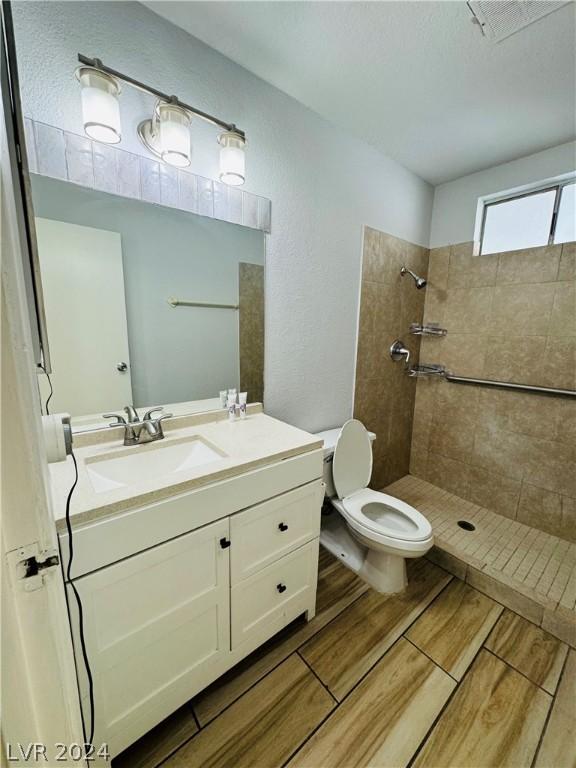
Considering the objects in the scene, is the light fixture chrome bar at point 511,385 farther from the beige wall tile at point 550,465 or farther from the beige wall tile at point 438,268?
the beige wall tile at point 438,268

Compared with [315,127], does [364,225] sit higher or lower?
lower

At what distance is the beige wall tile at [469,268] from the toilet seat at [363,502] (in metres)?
1.42

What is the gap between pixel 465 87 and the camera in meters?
1.41

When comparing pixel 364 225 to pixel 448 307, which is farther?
pixel 448 307

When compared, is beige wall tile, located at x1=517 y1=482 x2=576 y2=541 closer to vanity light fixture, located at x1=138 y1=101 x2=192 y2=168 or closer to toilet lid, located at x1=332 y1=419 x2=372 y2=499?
toilet lid, located at x1=332 y1=419 x2=372 y2=499

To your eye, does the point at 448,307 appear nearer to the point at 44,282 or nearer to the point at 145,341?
the point at 145,341

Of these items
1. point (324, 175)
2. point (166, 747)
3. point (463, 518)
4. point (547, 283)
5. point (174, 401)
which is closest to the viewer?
point (166, 747)

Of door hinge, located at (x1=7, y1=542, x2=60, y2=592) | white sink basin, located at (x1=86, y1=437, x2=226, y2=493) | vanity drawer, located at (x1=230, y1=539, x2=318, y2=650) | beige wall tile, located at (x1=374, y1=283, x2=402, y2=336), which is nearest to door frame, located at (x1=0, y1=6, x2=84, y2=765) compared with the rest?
door hinge, located at (x1=7, y1=542, x2=60, y2=592)

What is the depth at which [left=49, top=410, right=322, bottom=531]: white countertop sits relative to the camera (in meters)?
0.80

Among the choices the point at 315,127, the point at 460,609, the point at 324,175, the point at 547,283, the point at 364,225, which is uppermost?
the point at 315,127

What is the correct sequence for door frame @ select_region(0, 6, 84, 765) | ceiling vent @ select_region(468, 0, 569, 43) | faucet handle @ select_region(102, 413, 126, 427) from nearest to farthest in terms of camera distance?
door frame @ select_region(0, 6, 84, 765) < ceiling vent @ select_region(468, 0, 569, 43) < faucet handle @ select_region(102, 413, 126, 427)

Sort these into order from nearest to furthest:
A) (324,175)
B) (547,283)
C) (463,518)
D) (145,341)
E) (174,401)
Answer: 1. (145,341)
2. (174,401)
3. (324,175)
4. (547,283)
5. (463,518)

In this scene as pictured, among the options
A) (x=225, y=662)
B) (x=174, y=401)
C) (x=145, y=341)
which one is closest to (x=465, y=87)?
(x=145, y=341)

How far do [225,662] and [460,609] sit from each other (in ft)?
3.84
